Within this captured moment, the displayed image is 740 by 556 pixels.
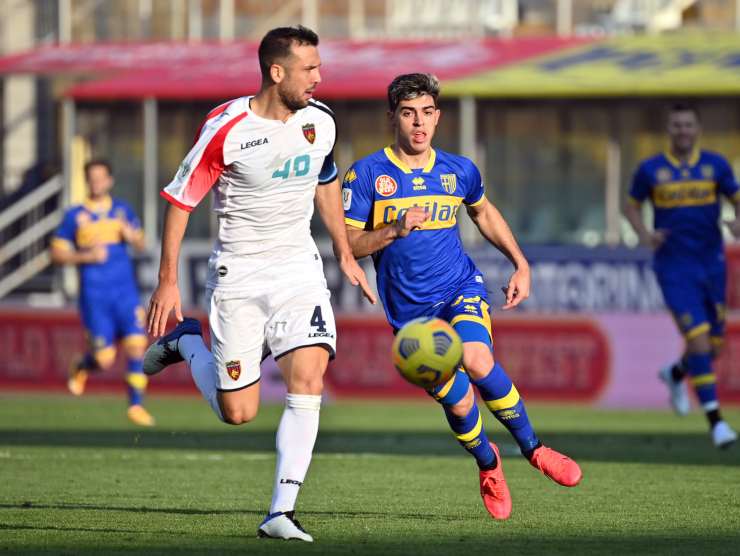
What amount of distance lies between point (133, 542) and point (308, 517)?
4.29ft

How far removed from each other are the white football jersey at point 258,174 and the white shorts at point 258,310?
0.29 ft

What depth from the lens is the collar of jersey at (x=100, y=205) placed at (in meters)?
16.9

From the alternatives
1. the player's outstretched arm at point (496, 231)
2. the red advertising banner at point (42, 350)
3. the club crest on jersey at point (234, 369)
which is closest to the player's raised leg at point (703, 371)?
the player's outstretched arm at point (496, 231)

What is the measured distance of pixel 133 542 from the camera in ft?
25.2

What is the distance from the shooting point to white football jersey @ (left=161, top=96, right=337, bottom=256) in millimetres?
8039

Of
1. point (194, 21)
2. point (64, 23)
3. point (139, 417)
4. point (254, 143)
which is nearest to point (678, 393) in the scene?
point (139, 417)

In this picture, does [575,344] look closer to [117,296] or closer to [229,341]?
[117,296]

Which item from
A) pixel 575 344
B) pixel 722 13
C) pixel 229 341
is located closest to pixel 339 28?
pixel 722 13

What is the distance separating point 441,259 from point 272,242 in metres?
1.19

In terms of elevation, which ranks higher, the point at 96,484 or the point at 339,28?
the point at 339,28

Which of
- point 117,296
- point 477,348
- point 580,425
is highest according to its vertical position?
point 477,348

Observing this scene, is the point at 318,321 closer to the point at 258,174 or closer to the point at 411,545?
the point at 258,174

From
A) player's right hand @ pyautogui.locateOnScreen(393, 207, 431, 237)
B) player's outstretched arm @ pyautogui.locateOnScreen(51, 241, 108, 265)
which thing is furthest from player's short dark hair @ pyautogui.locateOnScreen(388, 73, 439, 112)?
player's outstretched arm @ pyautogui.locateOnScreen(51, 241, 108, 265)

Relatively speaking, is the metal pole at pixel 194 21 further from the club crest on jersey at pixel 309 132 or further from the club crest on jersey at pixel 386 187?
the club crest on jersey at pixel 309 132
